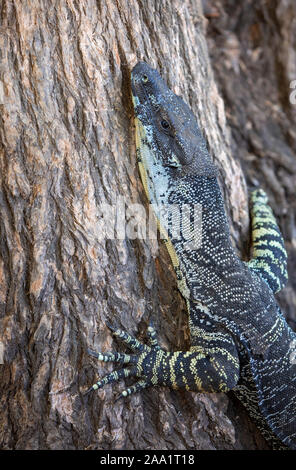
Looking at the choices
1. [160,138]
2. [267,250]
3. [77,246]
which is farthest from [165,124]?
[267,250]

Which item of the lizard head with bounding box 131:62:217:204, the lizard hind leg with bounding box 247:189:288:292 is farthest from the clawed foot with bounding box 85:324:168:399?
the lizard hind leg with bounding box 247:189:288:292

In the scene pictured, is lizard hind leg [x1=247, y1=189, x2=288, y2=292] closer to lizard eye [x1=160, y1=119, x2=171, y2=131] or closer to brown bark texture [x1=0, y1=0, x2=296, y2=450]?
brown bark texture [x1=0, y1=0, x2=296, y2=450]

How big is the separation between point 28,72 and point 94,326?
2025mm

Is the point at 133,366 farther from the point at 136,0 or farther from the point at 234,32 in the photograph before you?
the point at 234,32

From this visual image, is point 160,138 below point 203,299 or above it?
above

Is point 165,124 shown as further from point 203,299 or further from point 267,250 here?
point 267,250

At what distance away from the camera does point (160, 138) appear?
3.76 meters

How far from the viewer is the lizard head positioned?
3691 millimetres

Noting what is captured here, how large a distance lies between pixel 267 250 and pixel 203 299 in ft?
3.53

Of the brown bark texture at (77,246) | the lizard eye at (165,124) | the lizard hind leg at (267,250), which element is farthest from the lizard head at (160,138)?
the lizard hind leg at (267,250)


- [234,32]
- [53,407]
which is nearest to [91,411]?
[53,407]

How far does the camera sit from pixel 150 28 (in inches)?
154

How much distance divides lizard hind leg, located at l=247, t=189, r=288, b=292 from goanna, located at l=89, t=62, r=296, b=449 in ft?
1.00

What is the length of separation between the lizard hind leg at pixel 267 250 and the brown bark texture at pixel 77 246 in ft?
3.34
